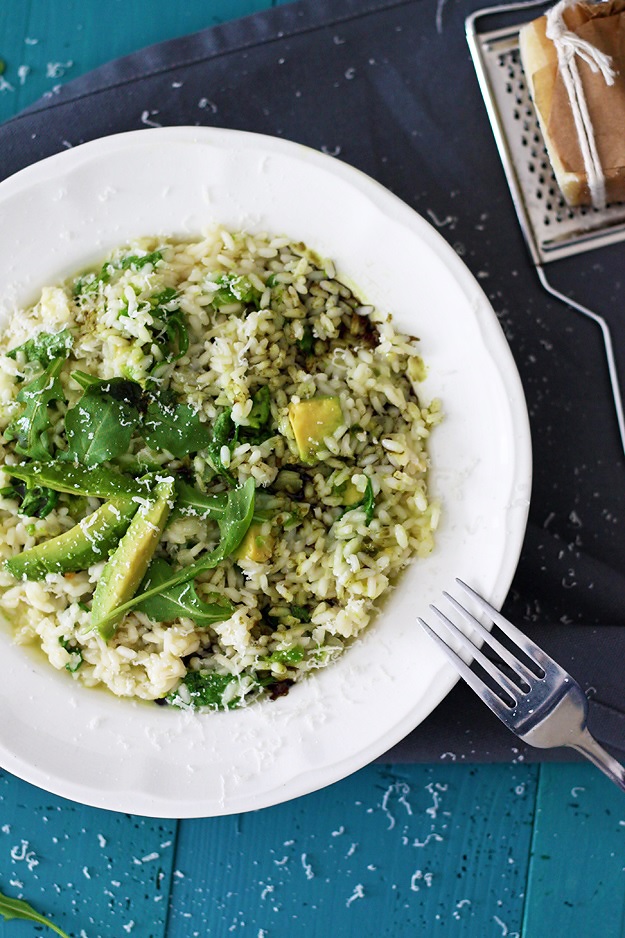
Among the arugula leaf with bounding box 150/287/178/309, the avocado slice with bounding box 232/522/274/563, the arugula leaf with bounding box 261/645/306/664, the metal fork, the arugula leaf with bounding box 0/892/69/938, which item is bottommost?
the arugula leaf with bounding box 0/892/69/938

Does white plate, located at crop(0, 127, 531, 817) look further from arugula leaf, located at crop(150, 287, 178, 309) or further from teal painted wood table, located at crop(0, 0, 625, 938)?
teal painted wood table, located at crop(0, 0, 625, 938)

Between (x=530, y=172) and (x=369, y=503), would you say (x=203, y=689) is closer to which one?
(x=369, y=503)

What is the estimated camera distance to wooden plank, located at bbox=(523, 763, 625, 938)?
2.72 metres

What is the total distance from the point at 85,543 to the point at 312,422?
680 mm

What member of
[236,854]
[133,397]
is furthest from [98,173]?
[236,854]

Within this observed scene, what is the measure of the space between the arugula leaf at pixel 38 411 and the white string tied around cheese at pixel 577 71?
1.61 meters

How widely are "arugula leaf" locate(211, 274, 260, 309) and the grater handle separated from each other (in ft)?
3.16

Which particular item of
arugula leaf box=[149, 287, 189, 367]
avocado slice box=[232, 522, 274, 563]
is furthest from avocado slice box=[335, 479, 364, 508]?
arugula leaf box=[149, 287, 189, 367]

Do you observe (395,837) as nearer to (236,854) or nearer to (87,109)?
(236,854)

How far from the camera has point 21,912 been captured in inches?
109

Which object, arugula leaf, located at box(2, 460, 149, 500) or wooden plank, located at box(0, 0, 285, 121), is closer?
arugula leaf, located at box(2, 460, 149, 500)

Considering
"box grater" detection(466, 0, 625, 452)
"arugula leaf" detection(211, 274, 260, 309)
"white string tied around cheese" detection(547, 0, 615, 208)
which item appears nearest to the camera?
"arugula leaf" detection(211, 274, 260, 309)

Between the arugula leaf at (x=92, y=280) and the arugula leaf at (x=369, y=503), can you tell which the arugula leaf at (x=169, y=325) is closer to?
the arugula leaf at (x=92, y=280)

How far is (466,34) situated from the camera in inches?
104
